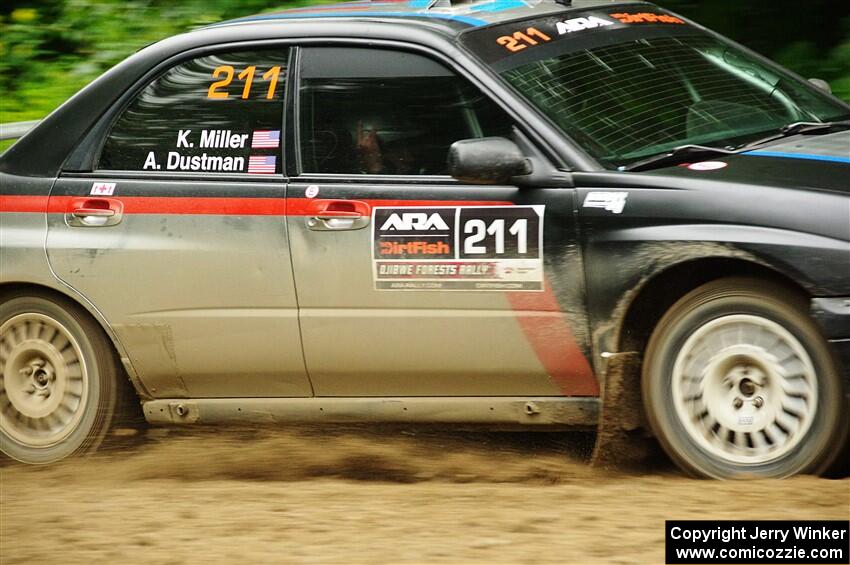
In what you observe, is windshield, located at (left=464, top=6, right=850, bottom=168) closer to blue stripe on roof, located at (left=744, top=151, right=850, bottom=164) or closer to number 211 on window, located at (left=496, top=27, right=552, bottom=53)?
number 211 on window, located at (left=496, top=27, right=552, bottom=53)

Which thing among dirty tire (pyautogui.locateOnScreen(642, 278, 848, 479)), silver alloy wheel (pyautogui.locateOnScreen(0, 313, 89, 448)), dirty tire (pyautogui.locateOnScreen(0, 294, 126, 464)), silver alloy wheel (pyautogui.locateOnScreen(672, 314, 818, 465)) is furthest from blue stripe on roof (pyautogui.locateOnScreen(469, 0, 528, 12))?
silver alloy wheel (pyautogui.locateOnScreen(0, 313, 89, 448))

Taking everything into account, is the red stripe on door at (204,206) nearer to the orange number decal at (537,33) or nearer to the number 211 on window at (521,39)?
the number 211 on window at (521,39)

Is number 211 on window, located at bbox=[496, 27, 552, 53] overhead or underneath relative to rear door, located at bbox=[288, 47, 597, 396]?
overhead

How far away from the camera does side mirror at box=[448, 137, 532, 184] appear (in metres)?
4.82

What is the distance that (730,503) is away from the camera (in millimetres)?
4336

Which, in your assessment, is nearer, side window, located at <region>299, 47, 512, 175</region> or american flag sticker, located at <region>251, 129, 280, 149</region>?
side window, located at <region>299, 47, 512, 175</region>

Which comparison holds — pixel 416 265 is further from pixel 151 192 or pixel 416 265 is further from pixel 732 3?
pixel 732 3

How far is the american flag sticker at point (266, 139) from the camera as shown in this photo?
5.41 metres

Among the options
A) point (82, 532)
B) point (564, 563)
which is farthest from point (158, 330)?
point (564, 563)

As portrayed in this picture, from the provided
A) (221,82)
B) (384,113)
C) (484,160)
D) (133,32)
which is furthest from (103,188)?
(133,32)

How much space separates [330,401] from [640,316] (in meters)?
1.27

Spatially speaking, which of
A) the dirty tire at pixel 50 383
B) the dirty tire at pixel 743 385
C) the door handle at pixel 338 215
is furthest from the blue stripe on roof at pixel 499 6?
the dirty tire at pixel 50 383

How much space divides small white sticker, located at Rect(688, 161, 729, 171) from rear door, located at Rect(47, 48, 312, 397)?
1.56 m

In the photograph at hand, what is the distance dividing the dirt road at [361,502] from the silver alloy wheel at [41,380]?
0.63ft
